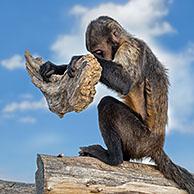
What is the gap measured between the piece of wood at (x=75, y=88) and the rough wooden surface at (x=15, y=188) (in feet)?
7.28

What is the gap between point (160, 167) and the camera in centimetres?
686

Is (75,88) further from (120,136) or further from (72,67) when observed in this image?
(120,136)

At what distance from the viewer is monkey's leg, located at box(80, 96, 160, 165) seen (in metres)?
6.54

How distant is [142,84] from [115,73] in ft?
2.30

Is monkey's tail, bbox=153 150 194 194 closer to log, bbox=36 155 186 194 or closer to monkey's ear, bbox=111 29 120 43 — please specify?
log, bbox=36 155 186 194

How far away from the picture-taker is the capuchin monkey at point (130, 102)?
6555 millimetres

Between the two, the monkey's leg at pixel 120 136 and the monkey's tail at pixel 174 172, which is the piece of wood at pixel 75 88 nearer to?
the monkey's leg at pixel 120 136

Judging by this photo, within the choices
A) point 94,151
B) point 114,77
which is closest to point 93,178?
point 94,151

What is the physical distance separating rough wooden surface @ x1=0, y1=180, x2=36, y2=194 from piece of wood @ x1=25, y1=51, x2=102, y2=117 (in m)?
2.22

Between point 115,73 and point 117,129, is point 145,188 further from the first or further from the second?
point 115,73

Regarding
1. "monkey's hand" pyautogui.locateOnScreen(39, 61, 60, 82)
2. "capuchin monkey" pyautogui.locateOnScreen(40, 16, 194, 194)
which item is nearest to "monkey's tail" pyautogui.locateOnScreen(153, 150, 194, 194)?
"capuchin monkey" pyautogui.locateOnScreen(40, 16, 194, 194)

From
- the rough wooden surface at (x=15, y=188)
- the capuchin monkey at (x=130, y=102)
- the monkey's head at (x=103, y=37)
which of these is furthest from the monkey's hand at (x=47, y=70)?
the rough wooden surface at (x=15, y=188)

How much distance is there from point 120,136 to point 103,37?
4.29ft

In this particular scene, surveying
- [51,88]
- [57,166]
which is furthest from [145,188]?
[51,88]
